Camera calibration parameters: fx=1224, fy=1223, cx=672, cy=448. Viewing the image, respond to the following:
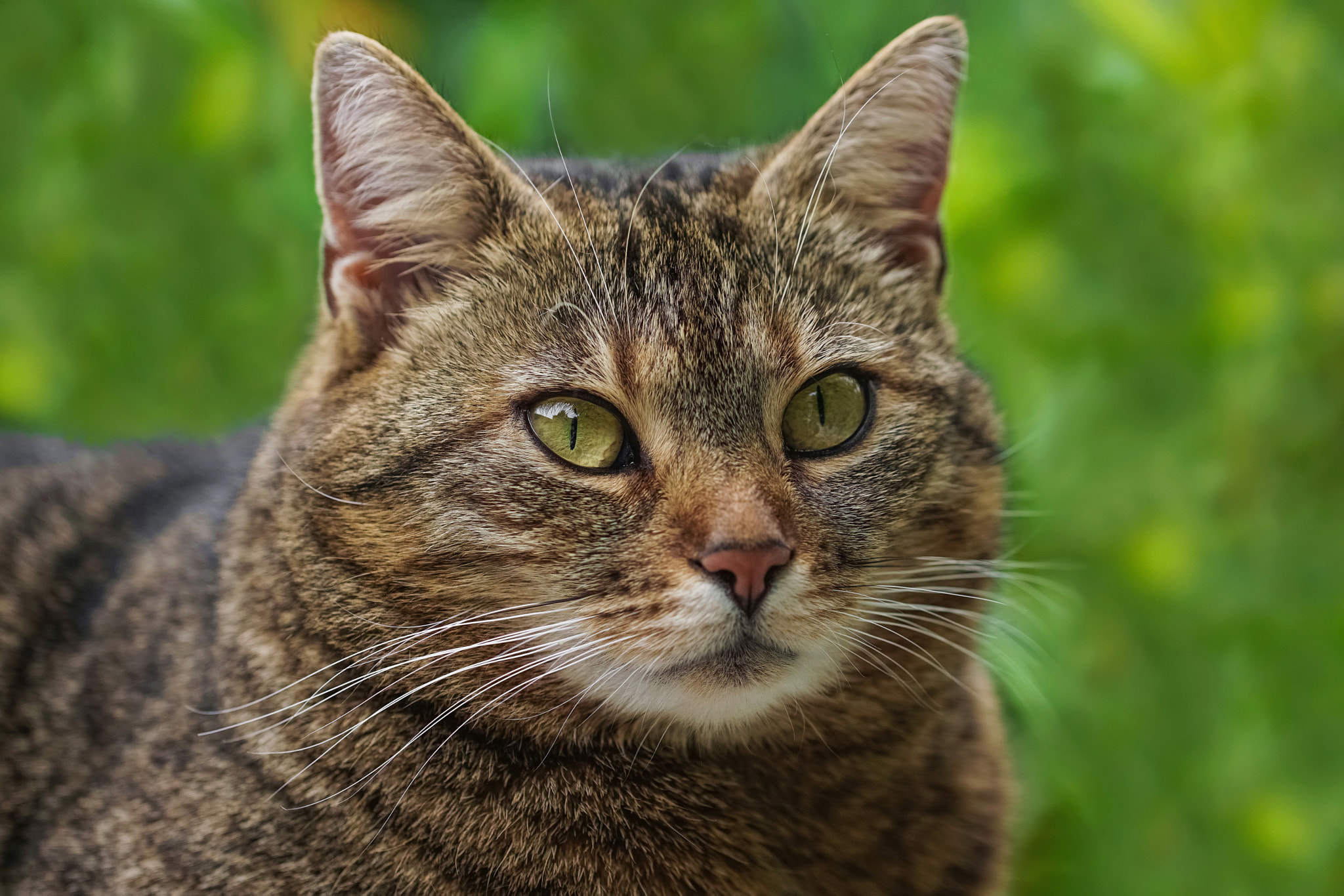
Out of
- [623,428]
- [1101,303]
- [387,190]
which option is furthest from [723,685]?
[1101,303]

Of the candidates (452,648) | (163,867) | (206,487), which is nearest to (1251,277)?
(452,648)

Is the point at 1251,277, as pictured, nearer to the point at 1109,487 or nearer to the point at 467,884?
Answer: the point at 1109,487

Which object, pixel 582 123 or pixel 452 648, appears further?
pixel 582 123

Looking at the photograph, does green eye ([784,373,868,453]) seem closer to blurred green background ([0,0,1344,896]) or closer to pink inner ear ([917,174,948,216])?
pink inner ear ([917,174,948,216])

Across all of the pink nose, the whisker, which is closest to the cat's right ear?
the whisker

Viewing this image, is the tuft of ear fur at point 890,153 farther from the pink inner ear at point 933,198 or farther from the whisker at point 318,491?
the whisker at point 318,491

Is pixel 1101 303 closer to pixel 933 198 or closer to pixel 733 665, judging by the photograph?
pixel 933 198
